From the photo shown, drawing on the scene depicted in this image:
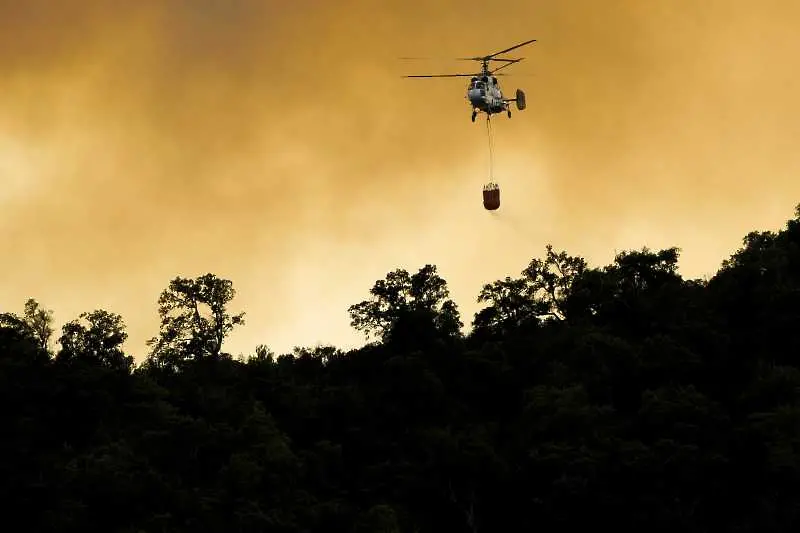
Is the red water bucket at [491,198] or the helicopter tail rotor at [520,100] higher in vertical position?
the helicopter tail rotor at [520,100]

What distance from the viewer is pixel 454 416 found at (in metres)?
129

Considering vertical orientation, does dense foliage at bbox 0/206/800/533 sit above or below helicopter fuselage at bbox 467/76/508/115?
below

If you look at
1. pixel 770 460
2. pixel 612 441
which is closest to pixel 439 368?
pixel 612 441

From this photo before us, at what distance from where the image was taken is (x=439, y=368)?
5428 inches

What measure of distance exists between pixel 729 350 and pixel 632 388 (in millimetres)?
10805

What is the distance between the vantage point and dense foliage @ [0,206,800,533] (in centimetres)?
10906

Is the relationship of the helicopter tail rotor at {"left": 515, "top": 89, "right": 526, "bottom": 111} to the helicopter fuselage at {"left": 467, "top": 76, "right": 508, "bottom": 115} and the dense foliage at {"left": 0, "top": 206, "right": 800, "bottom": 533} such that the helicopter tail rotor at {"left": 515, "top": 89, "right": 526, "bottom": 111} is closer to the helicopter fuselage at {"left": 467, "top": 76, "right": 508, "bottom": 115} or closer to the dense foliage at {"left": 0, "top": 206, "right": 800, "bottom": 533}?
the helicopter fuselage at {"left": 467, "top": 76, "right": 508, "bottom": 115}

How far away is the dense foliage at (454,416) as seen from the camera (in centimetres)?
10906

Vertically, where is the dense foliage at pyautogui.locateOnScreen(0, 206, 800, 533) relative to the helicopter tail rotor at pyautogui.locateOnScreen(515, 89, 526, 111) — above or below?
below

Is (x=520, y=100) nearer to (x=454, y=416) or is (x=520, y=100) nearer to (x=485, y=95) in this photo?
(x=485, y=95)

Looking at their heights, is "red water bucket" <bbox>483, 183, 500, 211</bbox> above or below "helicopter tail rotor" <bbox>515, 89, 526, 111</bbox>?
below

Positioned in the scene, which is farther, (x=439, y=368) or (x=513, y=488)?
(x=439, y=368)

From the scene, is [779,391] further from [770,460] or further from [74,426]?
[74,426]

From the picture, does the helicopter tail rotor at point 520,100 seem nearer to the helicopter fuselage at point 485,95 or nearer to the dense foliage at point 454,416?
the helicopter fuselage at point 485,95
